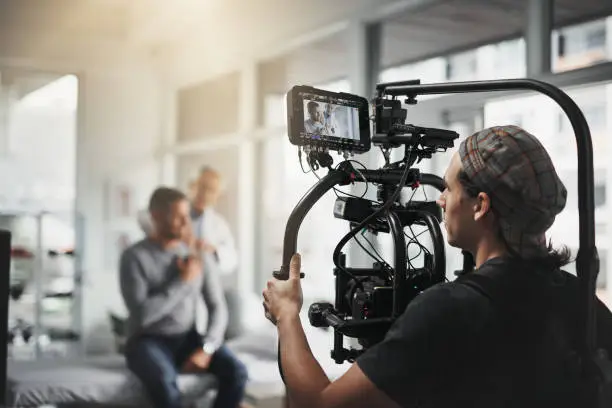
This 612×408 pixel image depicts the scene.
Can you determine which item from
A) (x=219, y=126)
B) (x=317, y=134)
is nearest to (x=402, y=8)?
(x=219, y=126)

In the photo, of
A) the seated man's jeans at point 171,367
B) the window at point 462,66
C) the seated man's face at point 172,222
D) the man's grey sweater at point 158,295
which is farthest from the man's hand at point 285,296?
the seated man's face at point 172,222

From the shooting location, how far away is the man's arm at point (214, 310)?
11.4ft

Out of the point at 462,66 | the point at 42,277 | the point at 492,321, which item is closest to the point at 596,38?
the point at 462,66

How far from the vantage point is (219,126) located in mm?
4324

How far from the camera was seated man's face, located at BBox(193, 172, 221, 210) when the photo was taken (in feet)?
13.0

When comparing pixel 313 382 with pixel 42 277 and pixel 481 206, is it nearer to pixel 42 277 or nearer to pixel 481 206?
pixel 481 206

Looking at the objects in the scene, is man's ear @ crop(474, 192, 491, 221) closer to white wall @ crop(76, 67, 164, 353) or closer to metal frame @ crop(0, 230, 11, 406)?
metal frame @ crop(0, 230, 11, 406)

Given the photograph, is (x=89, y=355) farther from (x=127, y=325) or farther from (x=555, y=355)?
(x=555, y=355)

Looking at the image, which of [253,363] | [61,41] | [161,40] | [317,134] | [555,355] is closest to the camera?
[555,355]

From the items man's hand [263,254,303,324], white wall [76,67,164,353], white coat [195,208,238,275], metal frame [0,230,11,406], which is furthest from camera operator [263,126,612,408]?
white wall [76,67,164,353]

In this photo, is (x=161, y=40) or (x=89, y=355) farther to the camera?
(x=161, y=40)

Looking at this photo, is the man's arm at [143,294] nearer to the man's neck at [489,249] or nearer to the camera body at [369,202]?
the camera body at [369,202]

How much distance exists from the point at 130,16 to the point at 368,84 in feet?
5.48

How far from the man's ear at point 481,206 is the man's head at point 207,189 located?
3.02 m
